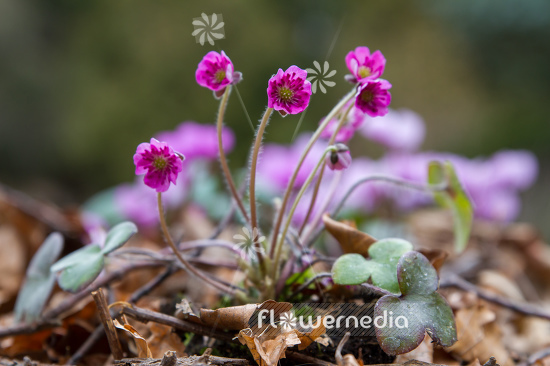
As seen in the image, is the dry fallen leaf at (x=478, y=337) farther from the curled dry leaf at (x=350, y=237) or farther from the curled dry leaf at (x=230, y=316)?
the curled dry leaf at (x=230, y=316)

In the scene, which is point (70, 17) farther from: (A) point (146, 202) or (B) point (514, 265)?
(B) point (514, 265)

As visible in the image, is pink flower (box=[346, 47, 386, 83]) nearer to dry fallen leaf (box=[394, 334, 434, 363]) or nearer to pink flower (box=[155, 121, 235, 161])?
dry fallen leaf (box=[394, 334, 434, 363])

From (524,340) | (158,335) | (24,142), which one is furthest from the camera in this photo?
(24,142)

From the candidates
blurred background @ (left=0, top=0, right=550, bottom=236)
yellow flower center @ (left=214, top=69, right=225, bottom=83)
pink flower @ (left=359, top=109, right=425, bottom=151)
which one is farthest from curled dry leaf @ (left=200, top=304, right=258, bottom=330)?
blurred background @ (left=0, top=0, right=550, bottom=236)

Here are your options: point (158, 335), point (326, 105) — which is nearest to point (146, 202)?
point (158, 335)

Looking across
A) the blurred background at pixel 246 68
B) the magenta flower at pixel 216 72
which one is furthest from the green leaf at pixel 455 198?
the blurred background at pixel 246 68

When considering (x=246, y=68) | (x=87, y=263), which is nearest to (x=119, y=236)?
(x=87, y=263)

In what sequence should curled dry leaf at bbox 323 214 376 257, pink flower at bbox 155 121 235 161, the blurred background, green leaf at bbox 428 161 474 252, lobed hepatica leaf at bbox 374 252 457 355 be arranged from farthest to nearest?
the blurred background < pink flower at bbox 155 121 235 161 < green leaf at bbox 428 161 474 252 < curled dry leaf at bbox 323 214 376 257 < lobed hepatica leaf at bbox 374 252 457 355
